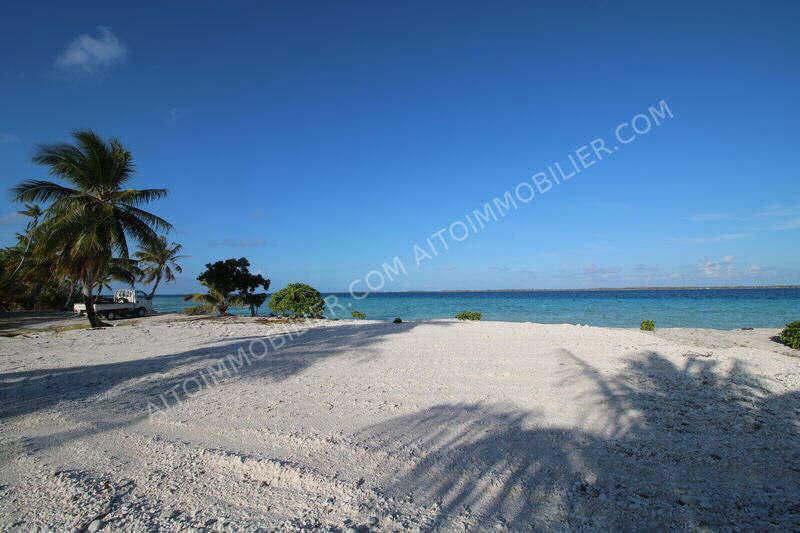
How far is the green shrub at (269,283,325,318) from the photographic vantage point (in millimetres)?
18969

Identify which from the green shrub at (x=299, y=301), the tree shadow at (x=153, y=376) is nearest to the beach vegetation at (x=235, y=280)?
the green shrub at (x=299, y=301)

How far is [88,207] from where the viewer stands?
1581 centimetres

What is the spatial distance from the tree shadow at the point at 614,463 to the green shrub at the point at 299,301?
1445 centimetres

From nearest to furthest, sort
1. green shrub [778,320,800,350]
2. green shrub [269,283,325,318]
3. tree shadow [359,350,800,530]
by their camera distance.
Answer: tree shadow [359,350,800,530]
green shrub [778,320,800,350]
green shrub [269,283,325,318]

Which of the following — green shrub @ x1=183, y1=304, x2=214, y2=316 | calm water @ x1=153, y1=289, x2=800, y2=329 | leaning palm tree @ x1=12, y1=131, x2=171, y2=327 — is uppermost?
leaning palm tree @ x1=12, y1=131, x2=171, y2=327

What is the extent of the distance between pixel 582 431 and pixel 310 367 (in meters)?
5.54

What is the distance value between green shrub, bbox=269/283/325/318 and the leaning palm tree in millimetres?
6100

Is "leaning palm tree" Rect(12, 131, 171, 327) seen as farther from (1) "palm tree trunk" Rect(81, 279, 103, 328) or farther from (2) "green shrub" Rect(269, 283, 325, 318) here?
(2) "green shrub" Rect(269, 283, 325, 318)

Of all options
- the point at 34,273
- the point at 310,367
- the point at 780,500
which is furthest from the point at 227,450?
the point at 34,273

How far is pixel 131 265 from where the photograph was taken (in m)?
31.9

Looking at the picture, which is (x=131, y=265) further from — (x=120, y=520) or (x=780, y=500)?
(x=780, y=500)

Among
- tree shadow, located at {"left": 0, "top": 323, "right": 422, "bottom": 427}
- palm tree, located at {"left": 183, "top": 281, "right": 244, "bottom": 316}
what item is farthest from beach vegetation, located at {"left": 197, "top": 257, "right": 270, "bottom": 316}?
tree shadow, located at {"left": 0, "top": 323, "right": 422, "bottom": 427}

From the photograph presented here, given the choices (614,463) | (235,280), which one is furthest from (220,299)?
(614,463)

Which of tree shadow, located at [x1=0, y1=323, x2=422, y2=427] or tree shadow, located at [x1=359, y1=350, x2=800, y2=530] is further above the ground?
tree shadow, located at [x1=0, y1=323, x2=422, y2=427]
